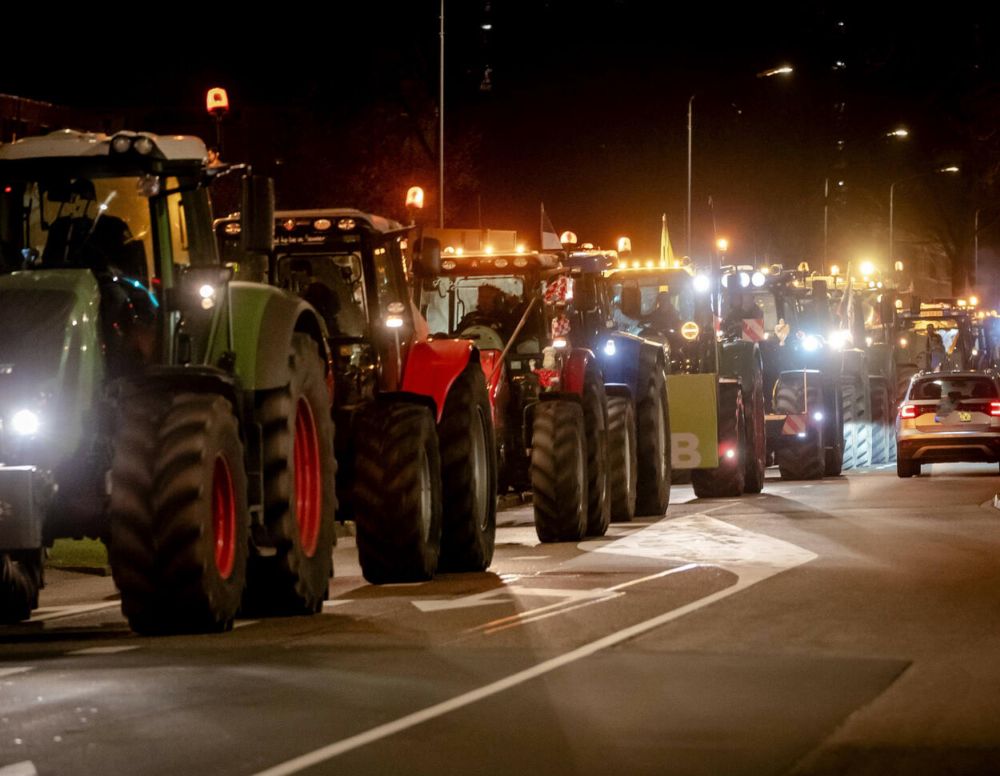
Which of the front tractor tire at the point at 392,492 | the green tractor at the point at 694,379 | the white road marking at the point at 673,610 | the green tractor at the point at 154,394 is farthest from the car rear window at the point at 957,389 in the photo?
the green tractor at the point at 154,394

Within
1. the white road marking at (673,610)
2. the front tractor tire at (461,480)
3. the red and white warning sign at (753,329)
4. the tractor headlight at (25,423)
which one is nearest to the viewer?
the white road marking at (673,610)

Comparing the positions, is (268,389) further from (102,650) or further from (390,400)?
(390,400)

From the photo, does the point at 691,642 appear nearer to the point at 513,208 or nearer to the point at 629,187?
the point at 513,208

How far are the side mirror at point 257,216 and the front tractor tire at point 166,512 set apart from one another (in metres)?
1.02

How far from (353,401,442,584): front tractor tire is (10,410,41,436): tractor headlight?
4.05m

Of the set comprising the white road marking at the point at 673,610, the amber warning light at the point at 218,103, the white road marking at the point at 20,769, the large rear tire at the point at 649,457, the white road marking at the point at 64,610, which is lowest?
the white road marking at the point at 64,610

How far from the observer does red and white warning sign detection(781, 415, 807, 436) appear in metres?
32.8

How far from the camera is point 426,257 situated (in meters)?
16.5

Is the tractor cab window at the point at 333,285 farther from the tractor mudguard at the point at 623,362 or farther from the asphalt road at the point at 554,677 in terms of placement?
the tractor mudguard at the point at 623,362

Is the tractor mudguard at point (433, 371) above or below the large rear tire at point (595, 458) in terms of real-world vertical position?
above

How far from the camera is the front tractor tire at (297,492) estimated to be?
42.7 ft

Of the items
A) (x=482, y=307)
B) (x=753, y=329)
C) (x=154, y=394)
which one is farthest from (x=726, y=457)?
(x=154, y=394)

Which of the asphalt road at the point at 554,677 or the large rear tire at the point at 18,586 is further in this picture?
the large rear tire at the point at 18,586

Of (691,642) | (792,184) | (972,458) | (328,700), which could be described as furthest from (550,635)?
(792,184)
